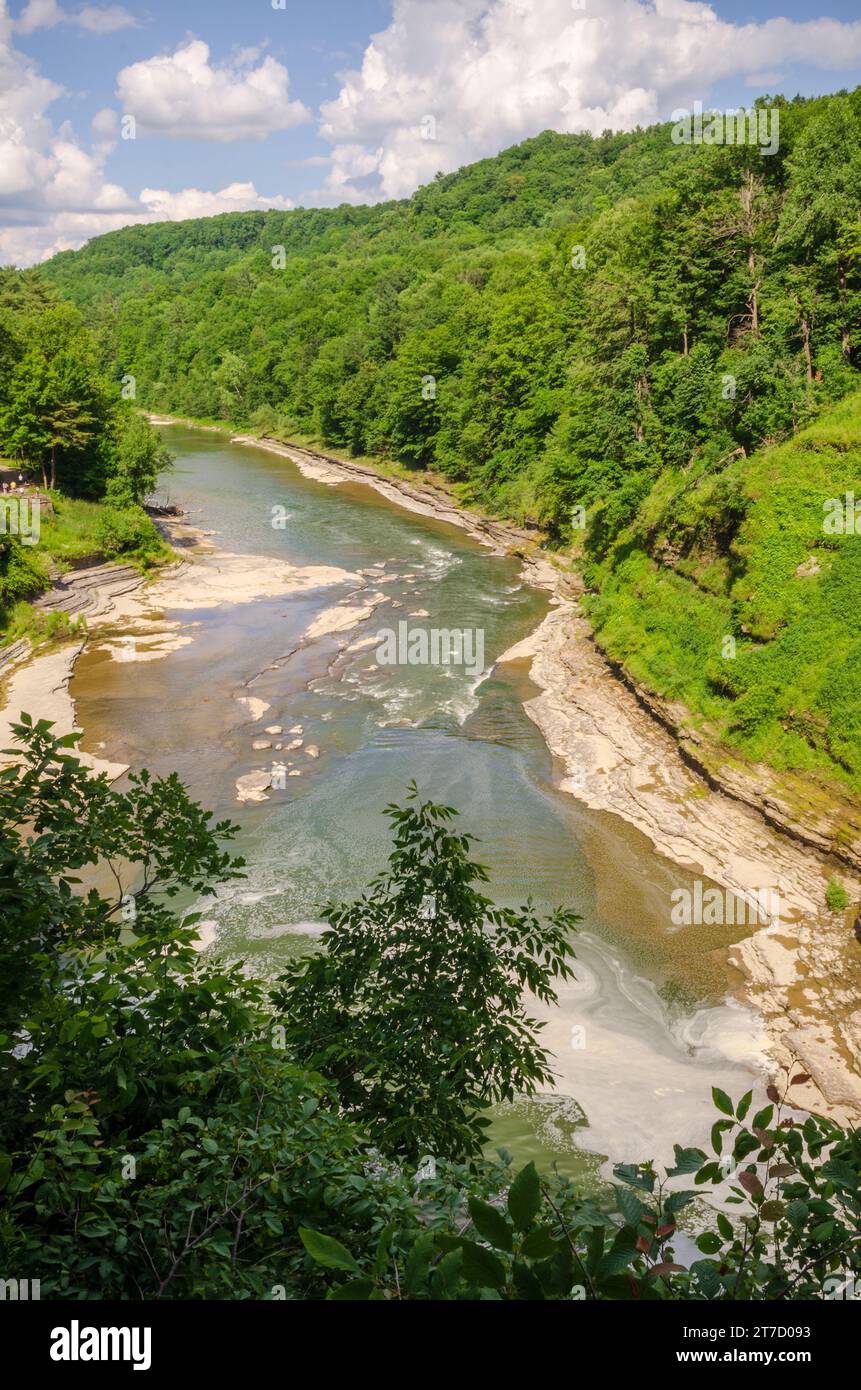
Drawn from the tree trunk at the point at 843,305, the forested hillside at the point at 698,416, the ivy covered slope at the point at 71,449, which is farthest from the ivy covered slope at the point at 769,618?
the ivy covered slope at the point at 71,449

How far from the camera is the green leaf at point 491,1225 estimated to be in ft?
7.78

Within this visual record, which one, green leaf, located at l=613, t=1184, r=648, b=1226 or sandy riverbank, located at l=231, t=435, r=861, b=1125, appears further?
sandy riverbank, located at l=231, t=435, r=861, b=1125

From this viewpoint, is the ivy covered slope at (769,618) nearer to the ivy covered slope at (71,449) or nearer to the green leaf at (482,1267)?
the green leaf at (482,1267)

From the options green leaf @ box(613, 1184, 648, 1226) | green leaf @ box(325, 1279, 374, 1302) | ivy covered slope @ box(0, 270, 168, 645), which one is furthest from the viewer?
ivy covered slope @ box(0, 270, 168, 645)

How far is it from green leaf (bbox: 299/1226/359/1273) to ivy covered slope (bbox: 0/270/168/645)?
40708 millimetres

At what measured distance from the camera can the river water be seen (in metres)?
15.0

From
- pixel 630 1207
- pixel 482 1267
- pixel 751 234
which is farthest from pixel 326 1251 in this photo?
pixel 751 234

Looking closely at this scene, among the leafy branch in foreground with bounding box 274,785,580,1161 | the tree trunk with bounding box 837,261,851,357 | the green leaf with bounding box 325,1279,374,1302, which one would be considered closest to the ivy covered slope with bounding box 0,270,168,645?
the tree trunk with bounding box 837,261,851,357

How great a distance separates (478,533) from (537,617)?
16.9 metres

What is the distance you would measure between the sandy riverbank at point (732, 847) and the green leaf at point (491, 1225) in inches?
264

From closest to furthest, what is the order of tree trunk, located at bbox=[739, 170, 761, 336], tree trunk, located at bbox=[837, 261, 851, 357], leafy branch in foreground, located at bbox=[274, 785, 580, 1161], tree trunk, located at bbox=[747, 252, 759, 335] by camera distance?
leafy branch in foreground, located at bbox=[274, 785, 580, 1161] < tree trunk, located at bbox=[837, 261, 851, 357] < tree trunk, located at bbox=[747, 252, 759, 335] < tree trunk, located at bbox=[739, 170, 761, 336]

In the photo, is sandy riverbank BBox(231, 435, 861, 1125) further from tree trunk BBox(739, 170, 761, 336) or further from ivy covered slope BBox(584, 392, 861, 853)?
tree trunk BBox(739, 170, 761, 336)

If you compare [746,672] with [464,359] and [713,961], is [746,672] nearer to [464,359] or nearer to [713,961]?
[713,961]

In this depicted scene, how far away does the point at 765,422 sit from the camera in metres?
30.3
